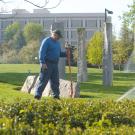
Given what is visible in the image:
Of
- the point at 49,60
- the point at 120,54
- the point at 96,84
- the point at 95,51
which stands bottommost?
the point at 120,54

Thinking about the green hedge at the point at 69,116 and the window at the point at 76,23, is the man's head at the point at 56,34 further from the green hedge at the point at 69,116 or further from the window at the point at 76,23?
the window at the point at 76,23

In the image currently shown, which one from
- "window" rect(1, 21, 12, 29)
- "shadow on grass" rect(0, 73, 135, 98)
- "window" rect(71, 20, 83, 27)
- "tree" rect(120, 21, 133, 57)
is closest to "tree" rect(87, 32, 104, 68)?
"tree" rect(120, 21, 133, 57)

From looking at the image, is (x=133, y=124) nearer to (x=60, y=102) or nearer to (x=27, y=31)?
(x=60, y=102)

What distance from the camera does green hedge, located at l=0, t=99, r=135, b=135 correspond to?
21.9 ft

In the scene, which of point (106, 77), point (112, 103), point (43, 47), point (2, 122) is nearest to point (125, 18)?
point (106, 77)

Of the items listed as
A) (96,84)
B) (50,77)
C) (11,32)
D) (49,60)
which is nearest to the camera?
(49,60)

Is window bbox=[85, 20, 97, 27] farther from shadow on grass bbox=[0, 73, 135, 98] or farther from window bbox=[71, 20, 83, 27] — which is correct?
shadow on grass bbox=[0, 73, 135, 98]

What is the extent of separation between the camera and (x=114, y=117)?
338 inches

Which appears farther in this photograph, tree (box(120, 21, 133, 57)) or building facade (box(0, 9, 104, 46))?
building facade (box(0, 9, 104, 46))

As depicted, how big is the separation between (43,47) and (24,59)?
250ft

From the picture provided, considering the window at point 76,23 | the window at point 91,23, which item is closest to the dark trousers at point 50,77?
the window at point 76,23

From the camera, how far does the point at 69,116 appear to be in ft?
27.7

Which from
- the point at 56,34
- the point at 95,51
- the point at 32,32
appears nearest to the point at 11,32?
the point at 32,32

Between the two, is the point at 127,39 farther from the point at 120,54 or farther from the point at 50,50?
the point at 50,50
